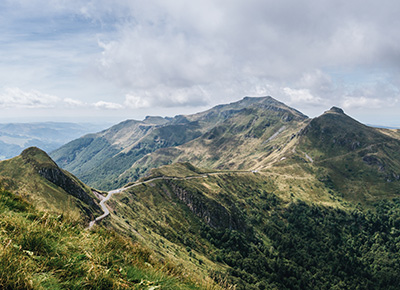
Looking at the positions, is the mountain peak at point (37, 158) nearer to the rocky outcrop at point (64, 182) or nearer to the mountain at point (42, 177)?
the mountain at point (42, 177)

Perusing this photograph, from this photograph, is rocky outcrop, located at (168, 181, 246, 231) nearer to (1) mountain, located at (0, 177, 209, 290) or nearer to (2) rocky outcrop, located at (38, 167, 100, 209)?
(2) rocky outcrop, located at (38, 167, 100, 209)

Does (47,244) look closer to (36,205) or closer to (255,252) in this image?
(36,205)

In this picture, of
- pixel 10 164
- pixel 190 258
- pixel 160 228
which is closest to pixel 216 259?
pixel 190 258

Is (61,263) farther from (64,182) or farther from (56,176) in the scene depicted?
(56,176)

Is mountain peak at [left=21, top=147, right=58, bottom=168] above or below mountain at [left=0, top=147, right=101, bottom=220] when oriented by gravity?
above

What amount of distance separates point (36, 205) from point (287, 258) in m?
218

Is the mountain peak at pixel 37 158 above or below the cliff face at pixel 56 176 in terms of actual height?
above

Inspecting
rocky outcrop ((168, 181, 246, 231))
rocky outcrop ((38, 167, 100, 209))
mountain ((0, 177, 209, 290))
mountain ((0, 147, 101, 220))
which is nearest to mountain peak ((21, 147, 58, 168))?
mountain ((0, 147, 101, 220))

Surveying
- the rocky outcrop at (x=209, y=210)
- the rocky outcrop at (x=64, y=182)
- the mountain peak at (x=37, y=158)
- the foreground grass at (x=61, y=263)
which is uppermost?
the foreground grass at (x=61, y=263)

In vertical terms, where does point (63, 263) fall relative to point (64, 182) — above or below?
above

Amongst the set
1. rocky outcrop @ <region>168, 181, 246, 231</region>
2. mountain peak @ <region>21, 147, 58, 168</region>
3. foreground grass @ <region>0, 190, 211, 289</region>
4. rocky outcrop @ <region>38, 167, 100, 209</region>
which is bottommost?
rocky outcrop @ <region>168, 181, 246, 231</region>

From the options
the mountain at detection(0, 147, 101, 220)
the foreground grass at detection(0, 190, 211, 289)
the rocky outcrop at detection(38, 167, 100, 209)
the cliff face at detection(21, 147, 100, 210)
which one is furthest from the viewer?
the cliff face at detection(21, 147, 100, 210)

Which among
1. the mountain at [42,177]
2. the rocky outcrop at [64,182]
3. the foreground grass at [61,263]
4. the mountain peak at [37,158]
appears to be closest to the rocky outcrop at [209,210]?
the mountain at [42,177]

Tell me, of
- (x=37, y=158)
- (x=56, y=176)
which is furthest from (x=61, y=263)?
(x=37, y=158)
